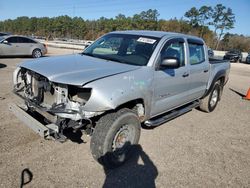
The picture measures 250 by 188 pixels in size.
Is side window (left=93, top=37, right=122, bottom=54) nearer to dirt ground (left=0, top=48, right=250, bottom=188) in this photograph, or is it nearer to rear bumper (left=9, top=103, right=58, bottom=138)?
dirt ground (left=0, top=48, right=250, bottom=188)

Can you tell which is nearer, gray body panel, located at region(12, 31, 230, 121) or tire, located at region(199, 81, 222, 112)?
gray body panel, located at region(12, 31, 230, 121)

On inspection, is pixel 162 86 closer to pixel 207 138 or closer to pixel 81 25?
pixel 207 138

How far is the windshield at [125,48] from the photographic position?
4373mm

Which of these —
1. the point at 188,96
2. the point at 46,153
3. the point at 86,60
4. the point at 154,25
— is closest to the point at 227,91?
the point at 188,96

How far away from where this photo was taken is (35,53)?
54.4 feet

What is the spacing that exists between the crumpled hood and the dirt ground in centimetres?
134

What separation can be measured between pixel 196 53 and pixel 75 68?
3.09 m

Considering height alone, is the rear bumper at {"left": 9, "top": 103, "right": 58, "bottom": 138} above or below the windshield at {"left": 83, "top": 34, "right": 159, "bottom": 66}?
below

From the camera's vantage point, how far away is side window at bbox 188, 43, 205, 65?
5395mm

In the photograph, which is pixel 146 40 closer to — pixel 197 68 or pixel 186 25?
pixel 197 68

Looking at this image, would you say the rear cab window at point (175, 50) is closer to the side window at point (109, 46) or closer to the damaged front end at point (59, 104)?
the side window at point (109, 46)

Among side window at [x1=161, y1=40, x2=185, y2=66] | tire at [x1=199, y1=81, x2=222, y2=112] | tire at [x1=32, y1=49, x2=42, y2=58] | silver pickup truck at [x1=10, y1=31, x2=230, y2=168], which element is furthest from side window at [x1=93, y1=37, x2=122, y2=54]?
tire at [x1=32, y1=49, x2=42, y2=58]

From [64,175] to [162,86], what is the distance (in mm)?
2140

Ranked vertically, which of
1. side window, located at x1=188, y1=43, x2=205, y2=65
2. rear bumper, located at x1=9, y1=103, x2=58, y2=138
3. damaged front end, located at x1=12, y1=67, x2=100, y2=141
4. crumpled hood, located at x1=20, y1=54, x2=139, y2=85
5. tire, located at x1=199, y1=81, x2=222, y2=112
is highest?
side window, located at x1=188, y1=43, x2=205, y2=65
